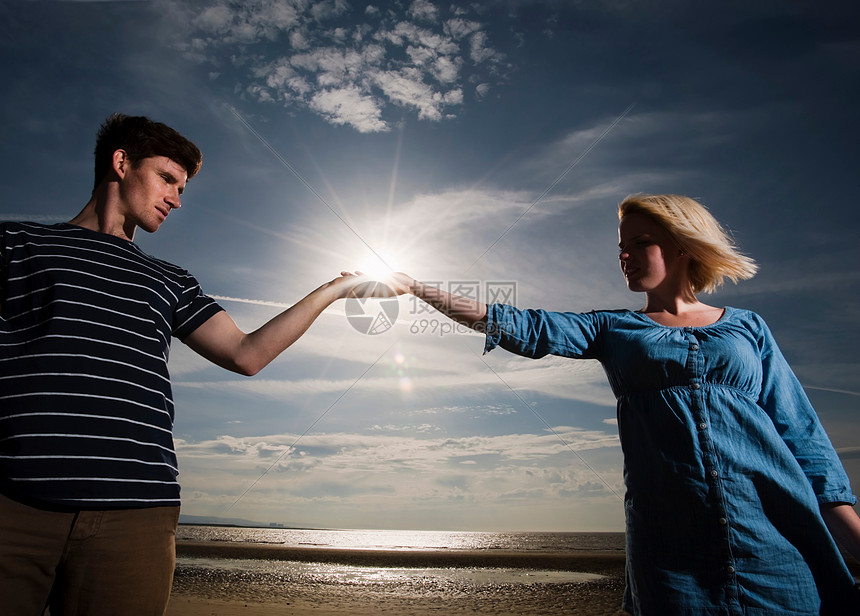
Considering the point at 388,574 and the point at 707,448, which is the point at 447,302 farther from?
the point at 388,574

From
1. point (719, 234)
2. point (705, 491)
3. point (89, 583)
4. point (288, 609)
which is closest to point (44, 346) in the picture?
point (89, 583)

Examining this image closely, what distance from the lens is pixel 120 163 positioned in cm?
225

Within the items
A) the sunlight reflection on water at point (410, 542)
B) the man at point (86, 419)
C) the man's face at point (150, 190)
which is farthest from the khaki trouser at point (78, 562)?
the sunlight reflection on water at point (410, 542)

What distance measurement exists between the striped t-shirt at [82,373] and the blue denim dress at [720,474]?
4.40ft

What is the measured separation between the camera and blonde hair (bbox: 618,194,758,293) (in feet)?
7.67

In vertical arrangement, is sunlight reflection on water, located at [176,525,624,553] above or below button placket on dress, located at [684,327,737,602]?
below

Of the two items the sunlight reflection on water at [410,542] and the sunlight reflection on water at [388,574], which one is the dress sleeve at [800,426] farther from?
the sunlight reflection on water at [410,542]

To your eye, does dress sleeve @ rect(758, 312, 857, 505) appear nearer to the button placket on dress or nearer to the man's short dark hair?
the button placket on dress

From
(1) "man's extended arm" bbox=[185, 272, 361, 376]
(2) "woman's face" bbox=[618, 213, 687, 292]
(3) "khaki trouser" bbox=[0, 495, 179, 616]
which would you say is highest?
(2) "woman's face" bbox=[618, 213, 687, 292]

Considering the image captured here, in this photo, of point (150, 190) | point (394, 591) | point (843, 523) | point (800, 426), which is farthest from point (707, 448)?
point (394, 591)

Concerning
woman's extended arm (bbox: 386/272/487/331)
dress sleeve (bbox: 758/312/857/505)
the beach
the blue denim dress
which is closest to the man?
woman's extended arm (bbox: 386/272/487/331)

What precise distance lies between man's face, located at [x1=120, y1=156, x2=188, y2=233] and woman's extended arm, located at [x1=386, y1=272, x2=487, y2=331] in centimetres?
100

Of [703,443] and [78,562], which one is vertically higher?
[703,443]

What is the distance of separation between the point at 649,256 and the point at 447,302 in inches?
35.9
